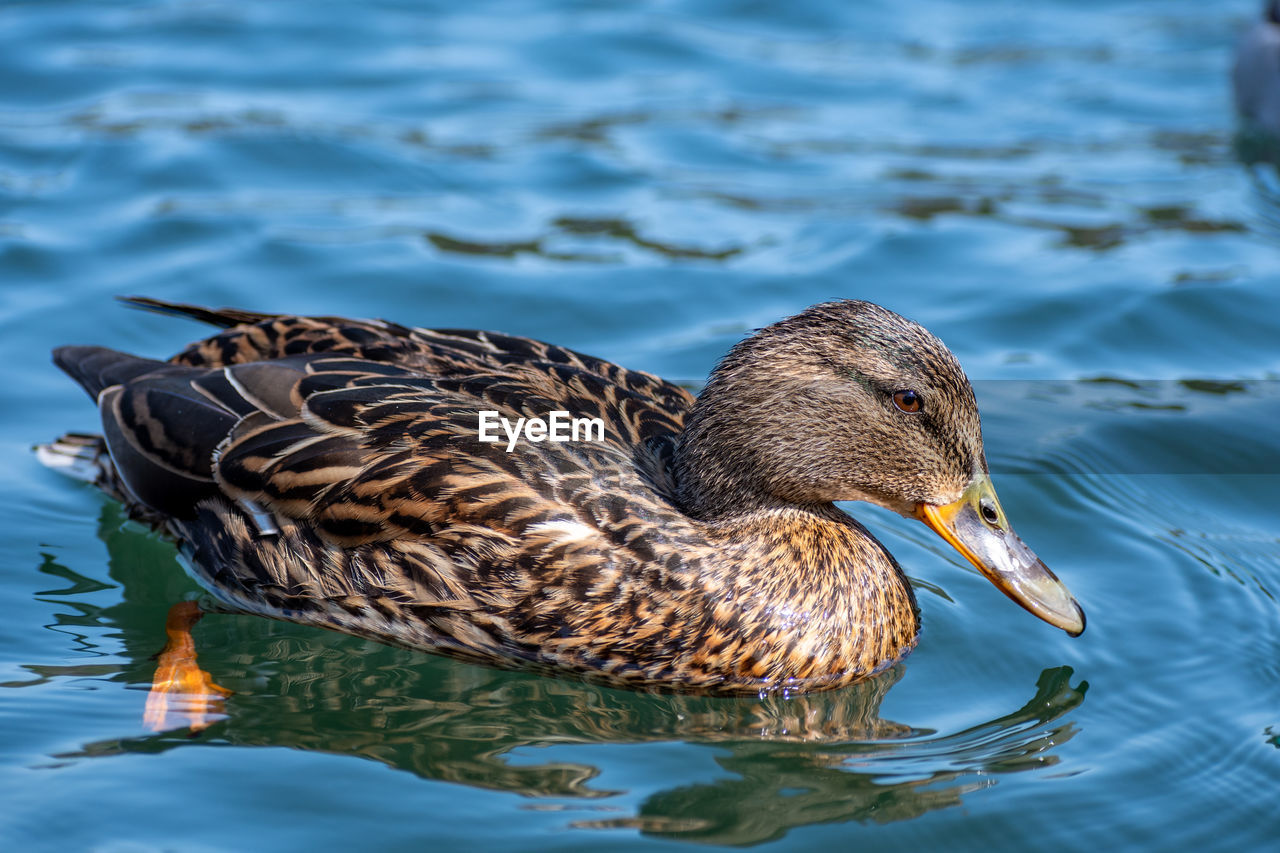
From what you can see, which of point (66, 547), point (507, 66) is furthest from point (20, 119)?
point (66, 547)

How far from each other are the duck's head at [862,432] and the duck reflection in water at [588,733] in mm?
576

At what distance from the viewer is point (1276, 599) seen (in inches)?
242

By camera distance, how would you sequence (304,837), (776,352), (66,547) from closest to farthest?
(304,837), (776,352), (66,547)

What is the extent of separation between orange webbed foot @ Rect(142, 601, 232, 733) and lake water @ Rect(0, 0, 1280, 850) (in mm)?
69

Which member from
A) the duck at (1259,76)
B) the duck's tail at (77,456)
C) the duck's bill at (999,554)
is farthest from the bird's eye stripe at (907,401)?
the duck at (1259,76)

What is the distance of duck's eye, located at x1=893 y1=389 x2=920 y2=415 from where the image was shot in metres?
5.32

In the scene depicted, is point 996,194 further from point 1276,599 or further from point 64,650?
point 64,650

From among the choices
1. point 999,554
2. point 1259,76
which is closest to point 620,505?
point 999,554

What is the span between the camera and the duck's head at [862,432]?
210 inches

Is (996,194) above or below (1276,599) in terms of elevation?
above

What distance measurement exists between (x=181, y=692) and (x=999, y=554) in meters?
2.88

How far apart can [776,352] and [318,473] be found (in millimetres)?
1683

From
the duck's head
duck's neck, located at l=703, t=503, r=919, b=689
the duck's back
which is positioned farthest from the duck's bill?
the duck's back

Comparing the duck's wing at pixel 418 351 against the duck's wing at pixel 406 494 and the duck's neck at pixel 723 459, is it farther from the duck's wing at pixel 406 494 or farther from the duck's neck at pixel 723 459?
the duck's neck at pixel 723 459
